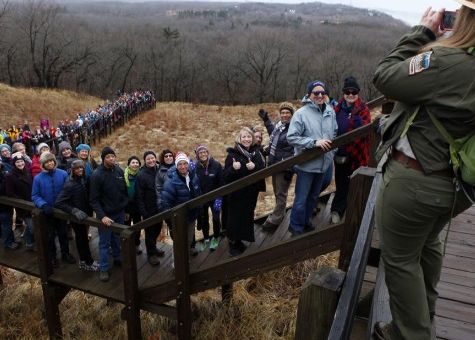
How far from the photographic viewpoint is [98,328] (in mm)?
5676

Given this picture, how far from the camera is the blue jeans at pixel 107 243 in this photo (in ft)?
16.3

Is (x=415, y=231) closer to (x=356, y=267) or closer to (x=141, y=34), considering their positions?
(x=356, y=267)

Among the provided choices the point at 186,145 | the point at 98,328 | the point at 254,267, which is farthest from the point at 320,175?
the point at 186,145

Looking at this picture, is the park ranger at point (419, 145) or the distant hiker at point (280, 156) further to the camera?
the distant hiker at point (280, 156)

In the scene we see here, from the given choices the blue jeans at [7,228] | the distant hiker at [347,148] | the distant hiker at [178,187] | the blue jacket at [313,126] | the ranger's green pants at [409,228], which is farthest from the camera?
the blue jeans at [7,228]

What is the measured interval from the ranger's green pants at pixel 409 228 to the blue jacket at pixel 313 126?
2.13 metres

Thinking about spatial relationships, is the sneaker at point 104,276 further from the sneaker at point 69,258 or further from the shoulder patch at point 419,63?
the shoulder patch at point 419,63

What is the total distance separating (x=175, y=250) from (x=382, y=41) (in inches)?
3042

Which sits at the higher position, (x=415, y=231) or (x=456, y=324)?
(x=415, y=231)

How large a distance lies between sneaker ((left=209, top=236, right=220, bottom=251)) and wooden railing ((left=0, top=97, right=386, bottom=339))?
1.73 feet

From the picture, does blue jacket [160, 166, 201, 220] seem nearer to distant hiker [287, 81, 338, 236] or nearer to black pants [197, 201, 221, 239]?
black pants [197, 201, 221, 239]

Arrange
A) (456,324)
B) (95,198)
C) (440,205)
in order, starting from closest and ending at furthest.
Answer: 1. (440,205)
2. (456,324)
3. (95,198)

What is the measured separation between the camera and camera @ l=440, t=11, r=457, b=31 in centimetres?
161

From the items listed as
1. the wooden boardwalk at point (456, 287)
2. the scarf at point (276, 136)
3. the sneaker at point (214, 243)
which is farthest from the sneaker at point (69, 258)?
the wooden boardwalk at point (456, 287)
